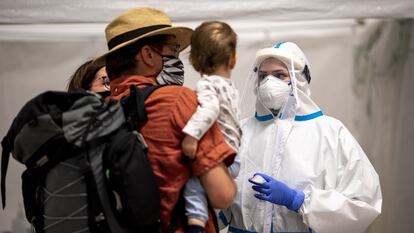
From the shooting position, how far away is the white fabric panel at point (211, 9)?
1.99 meters

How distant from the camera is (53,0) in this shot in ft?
6.52

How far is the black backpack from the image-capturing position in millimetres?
1003

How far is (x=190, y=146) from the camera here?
102cm

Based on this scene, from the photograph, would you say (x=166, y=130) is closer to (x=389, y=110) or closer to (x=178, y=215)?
(x=178, y=215)

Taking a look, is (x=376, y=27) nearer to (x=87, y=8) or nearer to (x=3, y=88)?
(x=87, y=8)

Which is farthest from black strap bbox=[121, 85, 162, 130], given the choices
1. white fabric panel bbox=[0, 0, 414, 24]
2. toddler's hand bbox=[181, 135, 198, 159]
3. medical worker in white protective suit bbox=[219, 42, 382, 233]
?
white fabric panel bbox=[0, 0, 414, 24]

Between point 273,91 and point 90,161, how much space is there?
0.74m

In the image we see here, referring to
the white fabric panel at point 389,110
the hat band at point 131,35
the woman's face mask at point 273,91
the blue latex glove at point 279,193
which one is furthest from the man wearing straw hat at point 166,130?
the white fabric panel at point 389,110

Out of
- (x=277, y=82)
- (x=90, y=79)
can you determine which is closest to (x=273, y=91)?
(x=277, y=82)

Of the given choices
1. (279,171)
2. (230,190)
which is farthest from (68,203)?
(279,171)

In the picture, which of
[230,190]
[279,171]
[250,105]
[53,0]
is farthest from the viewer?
[250,105]

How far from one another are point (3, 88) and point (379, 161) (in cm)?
182

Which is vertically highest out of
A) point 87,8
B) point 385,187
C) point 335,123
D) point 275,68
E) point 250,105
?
point 87,8

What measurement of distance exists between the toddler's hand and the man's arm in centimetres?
5
